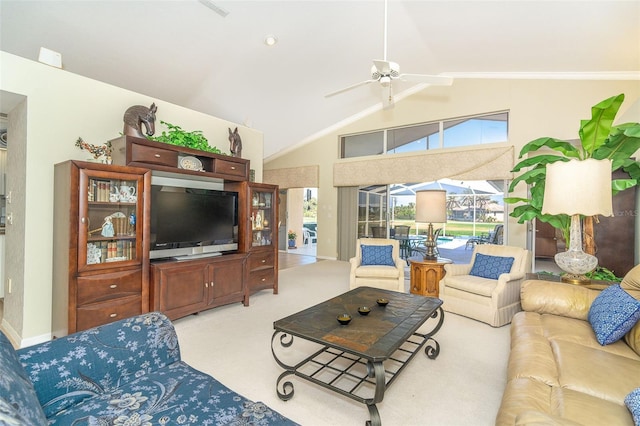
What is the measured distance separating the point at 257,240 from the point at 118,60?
2975mm

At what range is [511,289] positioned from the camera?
11.7 feet

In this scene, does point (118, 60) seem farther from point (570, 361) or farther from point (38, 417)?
point (570, 361)

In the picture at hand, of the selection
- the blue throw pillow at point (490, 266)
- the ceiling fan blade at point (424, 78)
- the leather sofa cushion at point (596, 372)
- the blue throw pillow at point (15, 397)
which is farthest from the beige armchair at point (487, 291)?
the blue throw pillow at point (15, 397)

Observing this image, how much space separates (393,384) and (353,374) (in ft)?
1.00

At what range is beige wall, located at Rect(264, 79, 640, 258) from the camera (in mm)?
4852

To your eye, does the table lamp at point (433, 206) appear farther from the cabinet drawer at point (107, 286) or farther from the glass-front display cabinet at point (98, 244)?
the cabinet drawer at point (107, 286)

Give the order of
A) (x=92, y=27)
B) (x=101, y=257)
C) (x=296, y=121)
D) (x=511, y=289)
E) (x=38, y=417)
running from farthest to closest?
1. (x=296, y=121)
2. (x=511, y=289)
3. (x=92, y=27)
4. (x=101, y=257)
5. (x=38, y=417)

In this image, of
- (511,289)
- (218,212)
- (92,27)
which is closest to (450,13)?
(511,289)

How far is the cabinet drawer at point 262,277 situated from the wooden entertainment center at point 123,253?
0.89ft

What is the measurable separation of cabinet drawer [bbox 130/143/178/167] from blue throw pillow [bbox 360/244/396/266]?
296cm

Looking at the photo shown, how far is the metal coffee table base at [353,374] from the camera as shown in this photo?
170 cm

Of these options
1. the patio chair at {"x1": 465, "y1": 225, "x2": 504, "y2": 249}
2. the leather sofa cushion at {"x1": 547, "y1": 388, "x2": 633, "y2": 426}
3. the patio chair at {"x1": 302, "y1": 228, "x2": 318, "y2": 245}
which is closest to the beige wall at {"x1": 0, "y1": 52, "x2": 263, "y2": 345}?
the leather sofa cushion at {"x1": 547, "y1": 388, "x2": 633, "y2": 426}

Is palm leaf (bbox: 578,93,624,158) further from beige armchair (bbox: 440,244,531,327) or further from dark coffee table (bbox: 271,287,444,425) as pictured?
dark coffee table (bbox: 271,287,444,425)

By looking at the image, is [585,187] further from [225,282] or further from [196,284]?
[196,284]
